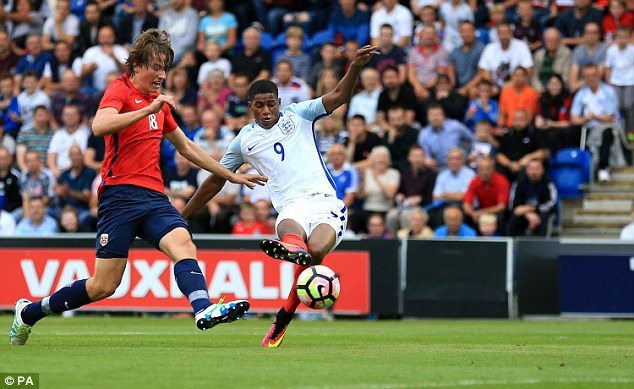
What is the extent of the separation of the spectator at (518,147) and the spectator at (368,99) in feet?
8.72

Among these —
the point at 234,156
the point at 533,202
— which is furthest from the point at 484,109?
the point at 234,156

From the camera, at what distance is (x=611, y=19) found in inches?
879

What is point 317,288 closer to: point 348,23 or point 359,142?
point 359,142

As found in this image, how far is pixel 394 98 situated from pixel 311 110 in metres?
10.4

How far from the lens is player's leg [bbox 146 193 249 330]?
32.3ft

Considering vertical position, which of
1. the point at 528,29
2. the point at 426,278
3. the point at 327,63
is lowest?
the point at 426,278

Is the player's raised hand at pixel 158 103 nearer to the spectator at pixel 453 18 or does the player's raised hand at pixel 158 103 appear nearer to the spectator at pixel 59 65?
the spectator at pixel 453 18

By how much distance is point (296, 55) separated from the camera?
75.4ft

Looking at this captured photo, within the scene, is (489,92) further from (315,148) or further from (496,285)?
(315,148)

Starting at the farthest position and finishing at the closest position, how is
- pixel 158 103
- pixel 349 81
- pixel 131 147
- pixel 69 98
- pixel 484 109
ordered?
pixel 69 98 < pixel 484 109 < pixel 349 81 < pixel 131 147 < pixel 158 103

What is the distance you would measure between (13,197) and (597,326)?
10.9 m

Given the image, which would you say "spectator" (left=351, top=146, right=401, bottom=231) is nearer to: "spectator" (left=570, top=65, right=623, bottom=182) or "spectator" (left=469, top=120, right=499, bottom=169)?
"spectator" (left=469, top=120, right=499, bottom=169)

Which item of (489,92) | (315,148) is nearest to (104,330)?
(315,148)

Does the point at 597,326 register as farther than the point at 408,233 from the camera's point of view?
No
